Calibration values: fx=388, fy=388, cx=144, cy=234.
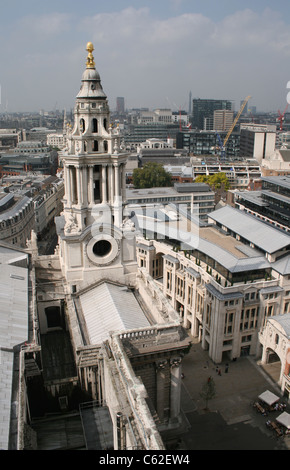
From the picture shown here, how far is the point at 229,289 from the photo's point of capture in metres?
56.7

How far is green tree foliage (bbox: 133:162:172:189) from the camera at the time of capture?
495 feet

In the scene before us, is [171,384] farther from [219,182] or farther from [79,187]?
[219,182]

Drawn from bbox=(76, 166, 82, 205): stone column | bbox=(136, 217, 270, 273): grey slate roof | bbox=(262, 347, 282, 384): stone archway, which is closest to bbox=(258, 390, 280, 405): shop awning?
bbox=(262, 347, 282, 384): stone archway

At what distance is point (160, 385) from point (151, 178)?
120396 mm

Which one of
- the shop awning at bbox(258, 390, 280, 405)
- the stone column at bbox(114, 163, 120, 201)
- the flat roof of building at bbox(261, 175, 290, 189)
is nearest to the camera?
the stone column at bbox(114, 163, 120, 201)

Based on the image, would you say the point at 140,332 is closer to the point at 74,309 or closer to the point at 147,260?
the point at 74,309

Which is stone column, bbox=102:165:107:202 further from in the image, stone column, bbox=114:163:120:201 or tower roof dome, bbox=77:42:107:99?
tower roof dome, bbox=77:42:107:99

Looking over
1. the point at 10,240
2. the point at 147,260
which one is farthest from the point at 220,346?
the point at 10,240

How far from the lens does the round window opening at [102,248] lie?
1710 inches

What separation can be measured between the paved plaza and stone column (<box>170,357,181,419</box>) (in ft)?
22.7

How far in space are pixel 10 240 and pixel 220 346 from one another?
52.5 m

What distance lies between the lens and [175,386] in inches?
1439

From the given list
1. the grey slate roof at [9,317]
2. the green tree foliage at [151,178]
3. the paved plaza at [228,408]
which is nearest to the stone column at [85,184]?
the grey slate roof at [9,317]

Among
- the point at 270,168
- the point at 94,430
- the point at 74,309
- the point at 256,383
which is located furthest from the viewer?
the point at 270,168
